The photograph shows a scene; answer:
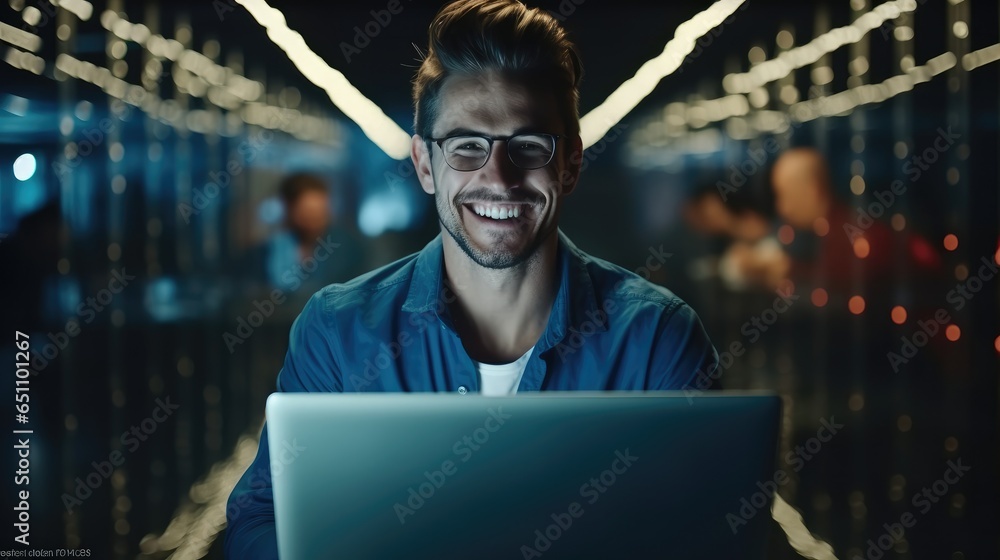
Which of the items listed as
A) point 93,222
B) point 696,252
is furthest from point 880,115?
point 93,222

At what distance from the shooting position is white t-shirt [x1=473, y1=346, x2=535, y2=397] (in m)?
1.63

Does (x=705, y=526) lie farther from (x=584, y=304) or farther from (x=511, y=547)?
(x=584, y=304)

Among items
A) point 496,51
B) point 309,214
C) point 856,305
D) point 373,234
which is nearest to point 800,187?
point 856,305

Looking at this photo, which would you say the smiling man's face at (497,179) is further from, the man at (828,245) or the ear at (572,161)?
the man at (828,245)

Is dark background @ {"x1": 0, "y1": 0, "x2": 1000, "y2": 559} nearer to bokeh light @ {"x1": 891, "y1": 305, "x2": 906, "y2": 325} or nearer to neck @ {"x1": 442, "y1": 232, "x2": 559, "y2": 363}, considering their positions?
bokeh light @ {"x1": 891, "y1": 305, "x2": 906, "y2": 325}

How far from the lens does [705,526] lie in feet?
2.54

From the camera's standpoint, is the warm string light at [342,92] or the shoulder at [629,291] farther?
the warm string light at [342,92]

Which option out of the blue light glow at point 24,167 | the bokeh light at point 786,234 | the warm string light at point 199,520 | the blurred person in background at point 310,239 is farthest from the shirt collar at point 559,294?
the bokeh light at point 786,234

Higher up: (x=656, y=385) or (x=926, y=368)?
(x=656, y=385)

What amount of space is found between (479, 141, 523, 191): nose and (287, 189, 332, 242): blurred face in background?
204 inches

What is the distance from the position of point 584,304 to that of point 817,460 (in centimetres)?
324

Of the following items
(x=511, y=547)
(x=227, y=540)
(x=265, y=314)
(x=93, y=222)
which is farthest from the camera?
(x=265, y=314)

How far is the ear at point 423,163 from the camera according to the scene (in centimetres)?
177

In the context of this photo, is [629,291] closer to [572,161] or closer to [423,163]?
[572,161]
